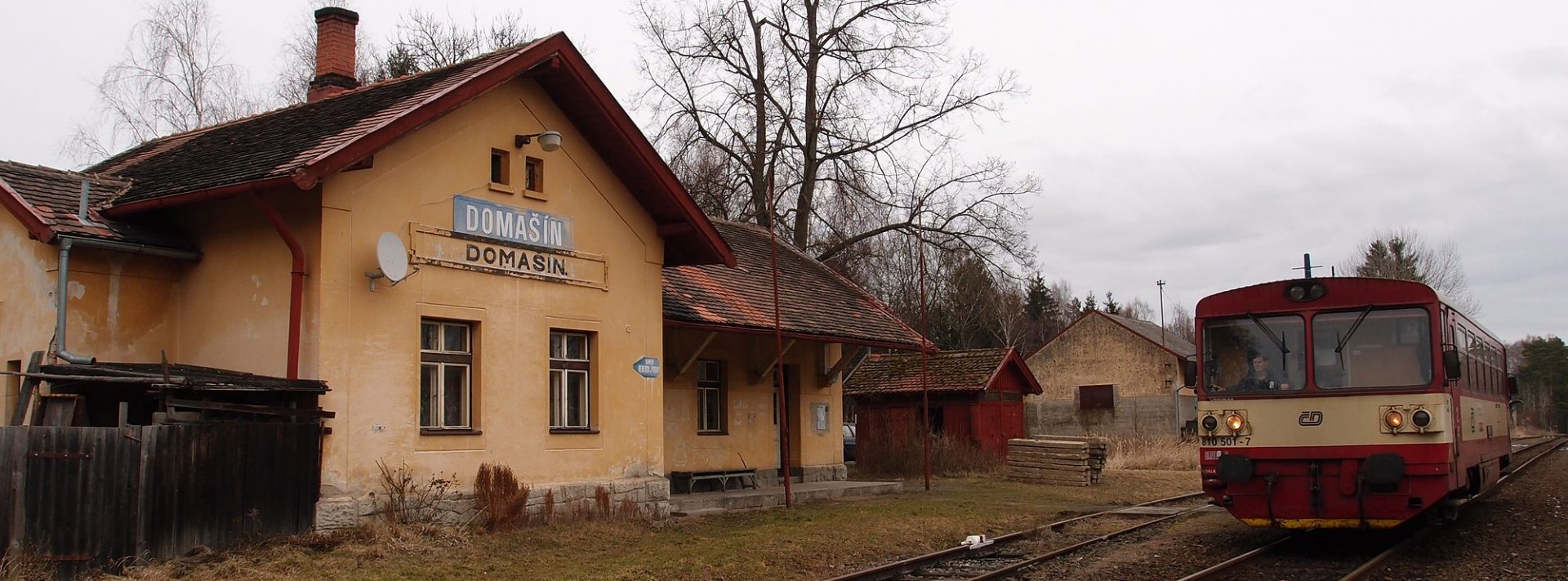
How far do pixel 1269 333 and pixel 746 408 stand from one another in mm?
9471

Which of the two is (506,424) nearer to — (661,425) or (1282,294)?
(661,425)

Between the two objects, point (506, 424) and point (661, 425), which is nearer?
point (506, 424)

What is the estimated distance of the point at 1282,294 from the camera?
12094 mm

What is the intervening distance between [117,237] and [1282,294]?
11650 mm

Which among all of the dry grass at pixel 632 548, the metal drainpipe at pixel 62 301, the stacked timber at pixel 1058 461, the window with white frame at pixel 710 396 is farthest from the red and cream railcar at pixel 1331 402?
the metal drainpipe at pixel 62 301

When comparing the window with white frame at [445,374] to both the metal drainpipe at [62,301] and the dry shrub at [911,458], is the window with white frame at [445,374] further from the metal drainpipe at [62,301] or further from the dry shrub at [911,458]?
the dry shrub at [911,458]

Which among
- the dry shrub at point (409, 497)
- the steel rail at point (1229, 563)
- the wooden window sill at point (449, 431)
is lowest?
the steel rail at point (1229, 563)

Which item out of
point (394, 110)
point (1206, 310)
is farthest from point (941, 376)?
point (394, 110)

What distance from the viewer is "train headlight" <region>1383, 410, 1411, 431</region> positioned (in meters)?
11.1

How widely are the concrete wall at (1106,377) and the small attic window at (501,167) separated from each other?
35244mm

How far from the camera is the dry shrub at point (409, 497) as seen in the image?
38.5ft

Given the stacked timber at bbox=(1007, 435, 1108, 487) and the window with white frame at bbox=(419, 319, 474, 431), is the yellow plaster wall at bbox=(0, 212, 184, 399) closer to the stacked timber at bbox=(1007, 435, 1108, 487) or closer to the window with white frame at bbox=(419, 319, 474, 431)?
the window with white frame at bbox=(419, 319, 474, 431)

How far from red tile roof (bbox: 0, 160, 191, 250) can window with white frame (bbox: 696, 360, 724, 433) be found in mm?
8139

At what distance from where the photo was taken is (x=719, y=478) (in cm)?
1862
